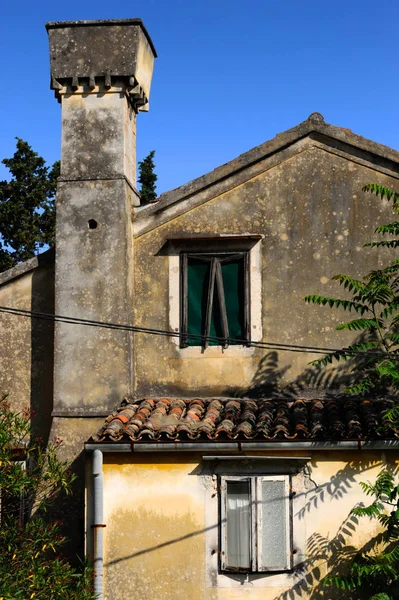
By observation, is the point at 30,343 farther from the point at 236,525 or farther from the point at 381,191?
the point at 381,191

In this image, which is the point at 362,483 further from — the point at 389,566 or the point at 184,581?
the point at 184,581

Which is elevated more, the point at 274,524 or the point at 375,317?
the point at 375,317

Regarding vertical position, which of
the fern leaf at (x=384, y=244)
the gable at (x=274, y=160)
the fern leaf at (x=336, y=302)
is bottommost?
the fern leaf at (x=336, y=302)

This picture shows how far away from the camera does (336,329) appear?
544 inches

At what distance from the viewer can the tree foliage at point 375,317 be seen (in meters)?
13.0

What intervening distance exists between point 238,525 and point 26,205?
61.9ft

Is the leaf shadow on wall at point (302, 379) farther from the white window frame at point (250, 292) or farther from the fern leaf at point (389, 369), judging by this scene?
the fern leaf at point (389, 369)

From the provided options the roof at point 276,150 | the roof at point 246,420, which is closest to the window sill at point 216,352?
the roof at point 246,420

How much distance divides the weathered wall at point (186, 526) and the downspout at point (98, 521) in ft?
0.39

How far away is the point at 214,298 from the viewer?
14.7 meters

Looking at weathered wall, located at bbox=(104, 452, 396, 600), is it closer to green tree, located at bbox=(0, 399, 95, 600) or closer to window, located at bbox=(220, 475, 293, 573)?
window, located at bbox=(220, 475, 293, 573)

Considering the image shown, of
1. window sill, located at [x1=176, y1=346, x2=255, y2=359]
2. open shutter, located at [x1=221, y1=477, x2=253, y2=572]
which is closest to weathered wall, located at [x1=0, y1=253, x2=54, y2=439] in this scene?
window sill, located at [x1=176, y1=346, x2=255, y2=359]

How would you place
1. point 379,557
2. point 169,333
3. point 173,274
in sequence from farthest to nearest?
1. point 173,274
2. point 169,333
3. point 379,557

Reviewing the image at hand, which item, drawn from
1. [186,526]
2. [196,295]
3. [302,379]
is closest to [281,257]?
[196,295]
